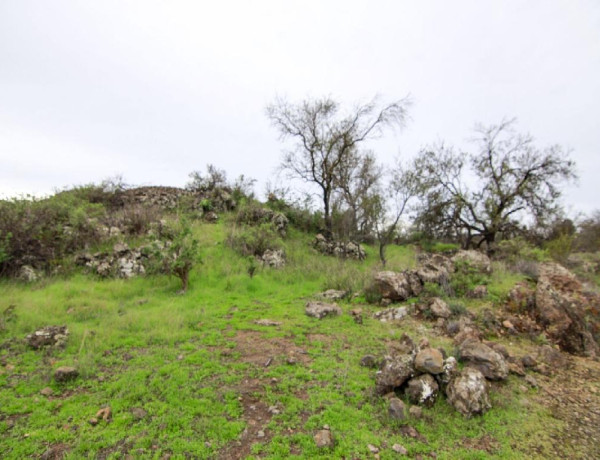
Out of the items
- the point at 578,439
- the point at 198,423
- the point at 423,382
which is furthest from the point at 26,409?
the point at 578,439

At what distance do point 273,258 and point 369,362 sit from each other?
736cm

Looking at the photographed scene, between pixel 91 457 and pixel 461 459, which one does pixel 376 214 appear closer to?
pixel 461 459

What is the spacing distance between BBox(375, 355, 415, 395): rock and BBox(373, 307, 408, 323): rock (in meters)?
2.80

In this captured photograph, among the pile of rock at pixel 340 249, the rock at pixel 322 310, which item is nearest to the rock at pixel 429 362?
the rock at pixel 322 310

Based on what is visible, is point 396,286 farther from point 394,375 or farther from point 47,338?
point 47,338

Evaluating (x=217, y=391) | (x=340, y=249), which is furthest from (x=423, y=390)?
(x=340, y=249)

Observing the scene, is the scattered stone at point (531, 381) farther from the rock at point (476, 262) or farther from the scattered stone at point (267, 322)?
the rock at point (476, 262)

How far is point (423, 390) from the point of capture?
339cm

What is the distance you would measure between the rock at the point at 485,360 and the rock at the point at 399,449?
1.91m

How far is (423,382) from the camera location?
3443 millimetres

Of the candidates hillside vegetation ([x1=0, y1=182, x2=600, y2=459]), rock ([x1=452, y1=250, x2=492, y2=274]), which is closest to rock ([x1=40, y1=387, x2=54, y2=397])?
hillside vegetation ([x1=0, y1=182, x2=600, y2=459])

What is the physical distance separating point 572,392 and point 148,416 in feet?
17.8

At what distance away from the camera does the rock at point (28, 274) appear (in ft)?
24.4

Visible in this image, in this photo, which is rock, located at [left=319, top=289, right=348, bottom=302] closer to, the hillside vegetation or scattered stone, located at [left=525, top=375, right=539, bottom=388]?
the hillside vegetation
